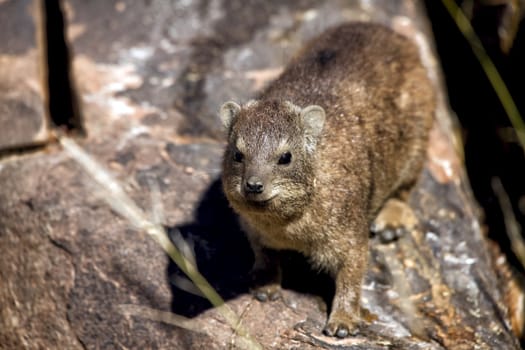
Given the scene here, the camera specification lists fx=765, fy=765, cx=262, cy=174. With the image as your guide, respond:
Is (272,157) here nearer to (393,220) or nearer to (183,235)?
(183,235)

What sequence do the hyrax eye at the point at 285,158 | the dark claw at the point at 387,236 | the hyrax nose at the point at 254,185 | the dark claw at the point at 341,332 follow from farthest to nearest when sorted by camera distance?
the dark claw at the point at 387,236 → the dark claw at the point at 341,332 → the hyrax eye at the point at 285,158 → the hyrax nose at the point at 254,185

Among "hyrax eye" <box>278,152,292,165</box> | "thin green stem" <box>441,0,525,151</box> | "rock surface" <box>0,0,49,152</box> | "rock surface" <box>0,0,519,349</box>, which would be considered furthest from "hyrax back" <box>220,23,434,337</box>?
"rock surface" <box>0,0,49,152</box>

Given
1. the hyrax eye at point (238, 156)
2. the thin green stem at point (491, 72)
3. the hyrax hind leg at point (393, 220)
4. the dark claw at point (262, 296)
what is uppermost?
the hyrax eye at point (238, 156)

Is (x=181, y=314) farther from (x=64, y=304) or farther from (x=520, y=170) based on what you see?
(x=520, y=170)

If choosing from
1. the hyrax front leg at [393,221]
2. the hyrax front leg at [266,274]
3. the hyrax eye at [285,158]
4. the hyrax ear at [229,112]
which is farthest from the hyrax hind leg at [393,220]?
the hyrax ear at [229,112]

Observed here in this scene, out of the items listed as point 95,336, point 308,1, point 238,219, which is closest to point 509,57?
point 308,1

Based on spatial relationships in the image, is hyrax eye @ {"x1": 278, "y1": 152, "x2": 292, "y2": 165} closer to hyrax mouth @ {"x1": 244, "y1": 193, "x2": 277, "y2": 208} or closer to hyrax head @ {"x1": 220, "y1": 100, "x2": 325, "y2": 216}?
hyrax head @ {"x1": 220, "y1": 100, "x2": 325, "y2": 216}

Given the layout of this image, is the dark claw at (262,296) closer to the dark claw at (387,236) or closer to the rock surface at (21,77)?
the dark claw at (387,236)

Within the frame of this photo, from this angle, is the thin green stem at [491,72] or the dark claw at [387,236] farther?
the thin green stem at [491,72]
